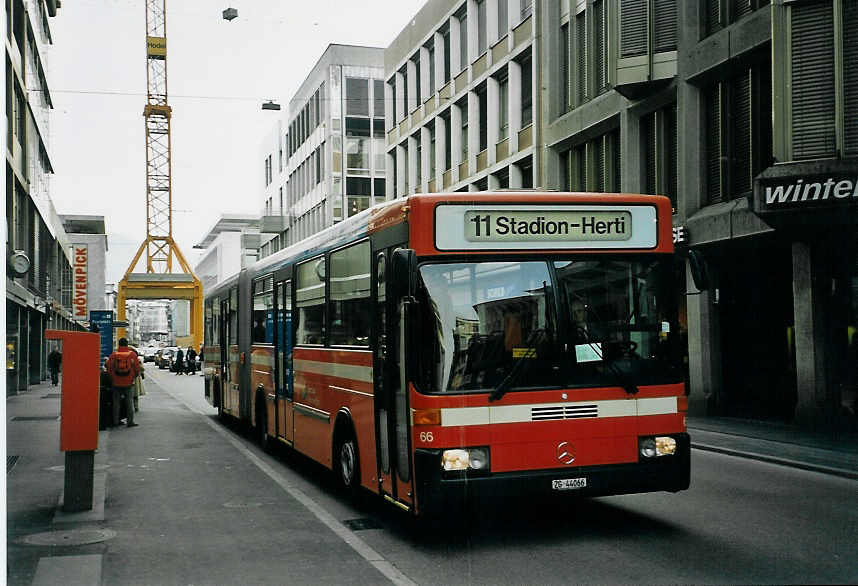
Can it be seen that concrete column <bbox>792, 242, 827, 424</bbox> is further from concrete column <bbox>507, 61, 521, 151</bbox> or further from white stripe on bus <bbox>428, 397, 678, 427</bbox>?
concrete column <bbox>507, 61, 521, 151</bbox>

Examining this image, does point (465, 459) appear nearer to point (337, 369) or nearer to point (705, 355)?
point (337, 369)

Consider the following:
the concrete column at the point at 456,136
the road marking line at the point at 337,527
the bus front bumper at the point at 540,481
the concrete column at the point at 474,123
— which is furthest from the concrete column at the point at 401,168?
the bus front bumper at the point at 540,481

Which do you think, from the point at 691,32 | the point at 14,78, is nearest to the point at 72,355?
the point at 691,32

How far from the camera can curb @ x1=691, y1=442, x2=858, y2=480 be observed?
12.5 metres

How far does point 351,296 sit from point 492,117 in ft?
85.3

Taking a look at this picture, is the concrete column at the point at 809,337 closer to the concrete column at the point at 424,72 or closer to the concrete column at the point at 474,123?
the concrete column at the point at 474,123

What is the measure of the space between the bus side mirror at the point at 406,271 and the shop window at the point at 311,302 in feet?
12.1

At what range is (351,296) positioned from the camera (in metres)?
10.1

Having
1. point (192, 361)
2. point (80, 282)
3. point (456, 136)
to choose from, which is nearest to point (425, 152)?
point (456, 136)

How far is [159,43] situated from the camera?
8664 mm

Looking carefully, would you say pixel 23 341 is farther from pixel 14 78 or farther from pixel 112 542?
pixel 112 542

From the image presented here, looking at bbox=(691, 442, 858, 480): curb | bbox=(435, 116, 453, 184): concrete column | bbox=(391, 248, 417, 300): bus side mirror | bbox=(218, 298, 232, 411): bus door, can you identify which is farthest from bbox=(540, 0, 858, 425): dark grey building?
bbox=(435, 116, 453, 184): concrete column

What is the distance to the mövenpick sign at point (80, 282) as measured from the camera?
198ft

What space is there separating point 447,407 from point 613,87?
18.2 m
